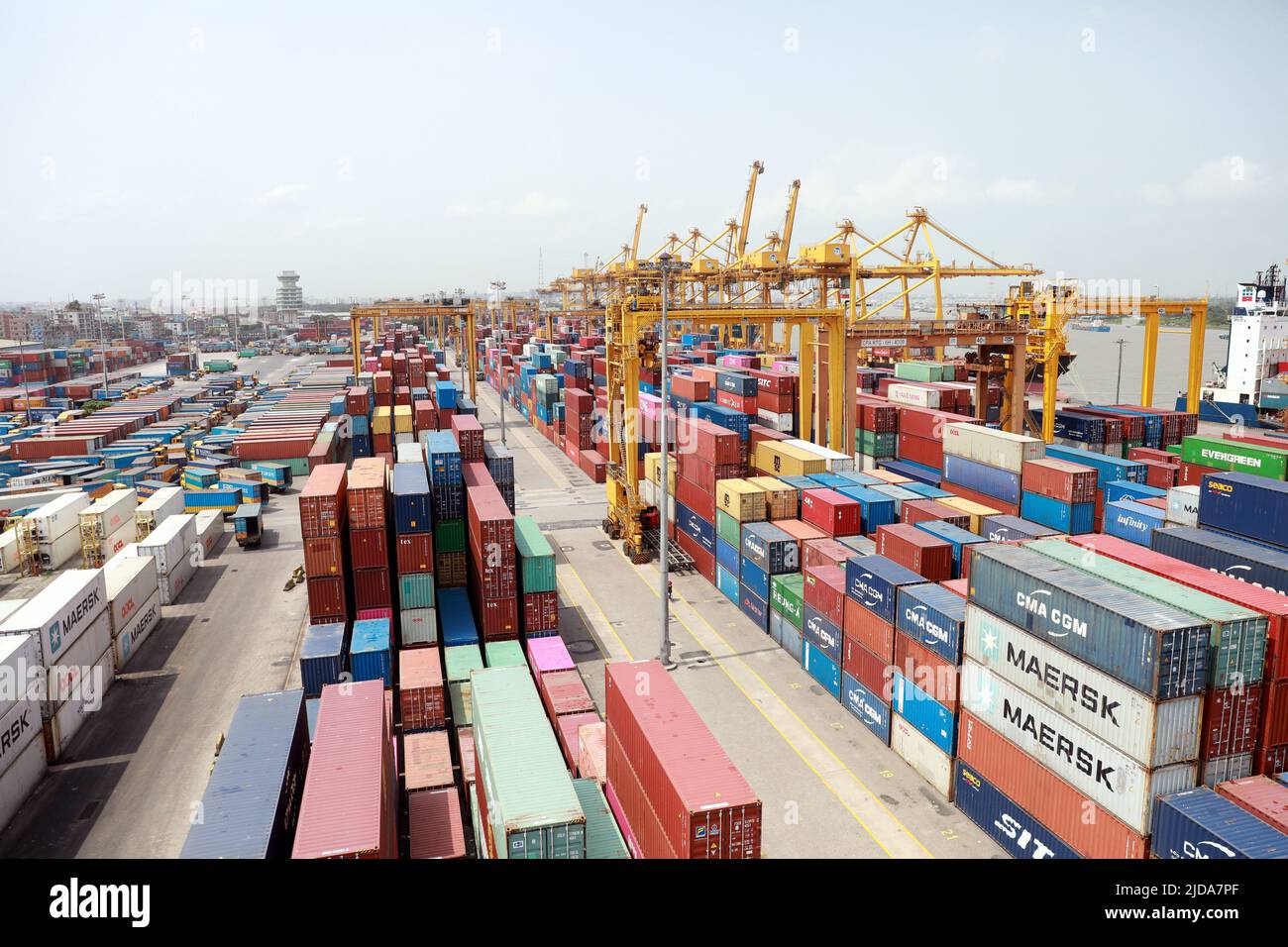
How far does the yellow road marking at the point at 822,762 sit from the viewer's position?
20953mm

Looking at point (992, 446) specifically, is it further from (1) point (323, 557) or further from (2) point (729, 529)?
(1) point (323, 557)

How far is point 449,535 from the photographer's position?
111ft

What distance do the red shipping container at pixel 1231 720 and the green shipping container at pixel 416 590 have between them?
2330 centimetres

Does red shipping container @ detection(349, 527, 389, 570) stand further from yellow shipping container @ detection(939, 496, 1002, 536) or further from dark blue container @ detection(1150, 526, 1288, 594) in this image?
dark blue container @ detection(1150, 526, 1288, 594)

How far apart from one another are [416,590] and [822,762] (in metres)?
15.2

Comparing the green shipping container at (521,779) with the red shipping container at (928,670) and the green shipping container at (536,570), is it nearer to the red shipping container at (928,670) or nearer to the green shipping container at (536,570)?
the green shipping container at (536,570)

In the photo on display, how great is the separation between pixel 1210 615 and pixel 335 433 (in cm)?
6361

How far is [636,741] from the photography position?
1730 centimetres

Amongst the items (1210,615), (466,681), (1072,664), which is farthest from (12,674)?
(1210,615)

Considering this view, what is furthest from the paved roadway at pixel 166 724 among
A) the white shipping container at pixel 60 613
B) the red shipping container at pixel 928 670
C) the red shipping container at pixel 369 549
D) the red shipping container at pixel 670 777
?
the red shipping container at pixel 928 670

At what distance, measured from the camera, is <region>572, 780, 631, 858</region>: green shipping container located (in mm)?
16578

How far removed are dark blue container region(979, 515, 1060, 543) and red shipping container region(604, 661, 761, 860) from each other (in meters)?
16.6

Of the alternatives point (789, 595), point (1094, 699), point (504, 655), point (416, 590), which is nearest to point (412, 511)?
point (416, 590)
